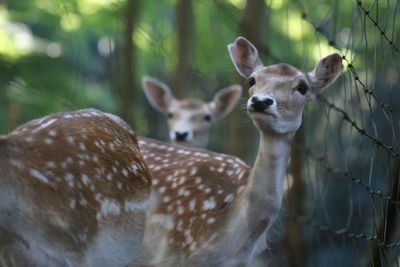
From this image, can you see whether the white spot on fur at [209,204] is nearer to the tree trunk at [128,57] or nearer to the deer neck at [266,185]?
the deer neck at [266,185]

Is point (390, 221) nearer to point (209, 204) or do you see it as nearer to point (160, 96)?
point (209, 204)

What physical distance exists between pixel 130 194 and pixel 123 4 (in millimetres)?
5691

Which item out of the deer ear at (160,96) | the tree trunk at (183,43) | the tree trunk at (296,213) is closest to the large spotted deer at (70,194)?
the deer ear at (160,96)

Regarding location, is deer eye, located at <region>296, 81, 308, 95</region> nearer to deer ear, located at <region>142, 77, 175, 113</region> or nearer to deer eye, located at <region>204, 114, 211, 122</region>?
deer eye, located at <region>204, 114, 211, 122</region>

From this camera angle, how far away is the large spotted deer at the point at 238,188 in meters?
3.88

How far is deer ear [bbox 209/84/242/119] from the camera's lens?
679 cm

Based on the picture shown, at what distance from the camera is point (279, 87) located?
3875mm

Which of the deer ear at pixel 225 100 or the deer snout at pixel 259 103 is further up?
the deer snout at pixel 259 103

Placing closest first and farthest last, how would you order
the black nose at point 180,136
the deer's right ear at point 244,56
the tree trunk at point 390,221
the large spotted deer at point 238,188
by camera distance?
the large spotted deer at point 238,188
the tree trunk at point 390,221
the deer's right ear at point 244,56
the black nose at point 180,136

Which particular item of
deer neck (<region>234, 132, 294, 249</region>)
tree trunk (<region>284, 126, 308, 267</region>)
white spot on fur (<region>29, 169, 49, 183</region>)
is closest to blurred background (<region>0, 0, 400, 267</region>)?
tree trunk (<region>284, 126, 308, 267</region>)

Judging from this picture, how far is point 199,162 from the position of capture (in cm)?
475

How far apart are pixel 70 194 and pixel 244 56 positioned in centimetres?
137

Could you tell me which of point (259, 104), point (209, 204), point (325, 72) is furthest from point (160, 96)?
point (259, 104)

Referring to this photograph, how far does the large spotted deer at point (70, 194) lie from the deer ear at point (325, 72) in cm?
104
